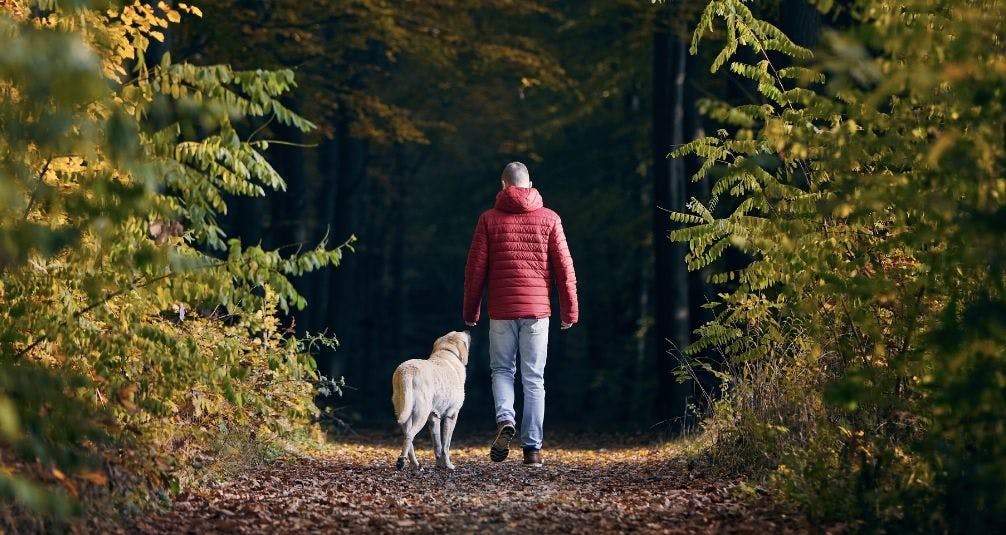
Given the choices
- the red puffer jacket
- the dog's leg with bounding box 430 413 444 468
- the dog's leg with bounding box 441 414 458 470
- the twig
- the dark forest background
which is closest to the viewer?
the twig

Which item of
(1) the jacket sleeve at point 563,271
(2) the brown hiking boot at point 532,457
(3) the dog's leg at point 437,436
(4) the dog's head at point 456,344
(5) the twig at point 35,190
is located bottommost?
(2) the brown hiking boot at point 532,457

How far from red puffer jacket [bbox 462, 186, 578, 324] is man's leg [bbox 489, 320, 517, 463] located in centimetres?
14

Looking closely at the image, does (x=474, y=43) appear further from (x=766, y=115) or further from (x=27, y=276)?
(x=27, y=276)

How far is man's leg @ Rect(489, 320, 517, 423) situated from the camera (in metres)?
11.3

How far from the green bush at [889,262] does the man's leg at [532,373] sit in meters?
2.19

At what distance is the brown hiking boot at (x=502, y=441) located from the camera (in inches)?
447

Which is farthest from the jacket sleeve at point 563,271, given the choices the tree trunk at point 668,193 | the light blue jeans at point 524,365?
the tree trunk at point 668,193

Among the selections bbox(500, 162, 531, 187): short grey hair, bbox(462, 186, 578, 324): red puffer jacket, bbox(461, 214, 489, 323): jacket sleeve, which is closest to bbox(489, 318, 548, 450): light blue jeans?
bbox(462, 186, 578, 324): red puffer jacket

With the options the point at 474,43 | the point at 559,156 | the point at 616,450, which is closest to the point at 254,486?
the point at 616,450

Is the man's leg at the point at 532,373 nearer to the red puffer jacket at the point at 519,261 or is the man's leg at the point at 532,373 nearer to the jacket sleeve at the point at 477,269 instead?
the red puffer jacket at the point at 519,261

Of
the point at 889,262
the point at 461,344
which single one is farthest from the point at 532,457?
the point at 889,262

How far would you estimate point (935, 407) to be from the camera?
6.34 m

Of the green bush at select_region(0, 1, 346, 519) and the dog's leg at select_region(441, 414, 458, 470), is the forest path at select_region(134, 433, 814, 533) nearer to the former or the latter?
the dog's leg at select_region(441, 414, 458, 470)

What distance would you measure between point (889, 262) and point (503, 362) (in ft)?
13.9
